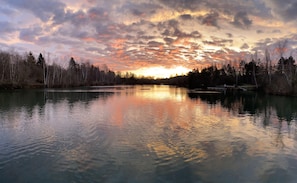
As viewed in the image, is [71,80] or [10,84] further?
[71,80]

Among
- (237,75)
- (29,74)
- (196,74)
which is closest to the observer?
(29,74)

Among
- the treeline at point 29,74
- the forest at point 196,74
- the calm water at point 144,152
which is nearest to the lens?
the calm water at point 144,152

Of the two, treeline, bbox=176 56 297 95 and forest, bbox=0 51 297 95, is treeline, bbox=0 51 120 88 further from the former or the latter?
treeline, bbox=176 56 297 95

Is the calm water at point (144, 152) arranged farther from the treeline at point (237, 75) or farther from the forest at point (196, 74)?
the treeline at point (237, 75)

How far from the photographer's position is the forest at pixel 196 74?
46.3 meters

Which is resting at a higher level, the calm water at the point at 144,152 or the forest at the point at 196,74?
the forest at the point at 196,74

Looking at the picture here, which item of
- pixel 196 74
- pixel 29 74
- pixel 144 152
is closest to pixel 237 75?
pixel 196 74

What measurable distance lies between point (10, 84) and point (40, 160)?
51.0m

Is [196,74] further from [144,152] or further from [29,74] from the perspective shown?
[144,152]

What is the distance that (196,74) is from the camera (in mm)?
94062

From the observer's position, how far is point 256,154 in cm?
872

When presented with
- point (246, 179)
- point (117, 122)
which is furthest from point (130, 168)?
point (117, 122)

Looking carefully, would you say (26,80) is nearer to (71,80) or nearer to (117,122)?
(71,80)

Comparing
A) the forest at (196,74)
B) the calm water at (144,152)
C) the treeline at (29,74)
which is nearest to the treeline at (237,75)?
the forest at (196,74)
